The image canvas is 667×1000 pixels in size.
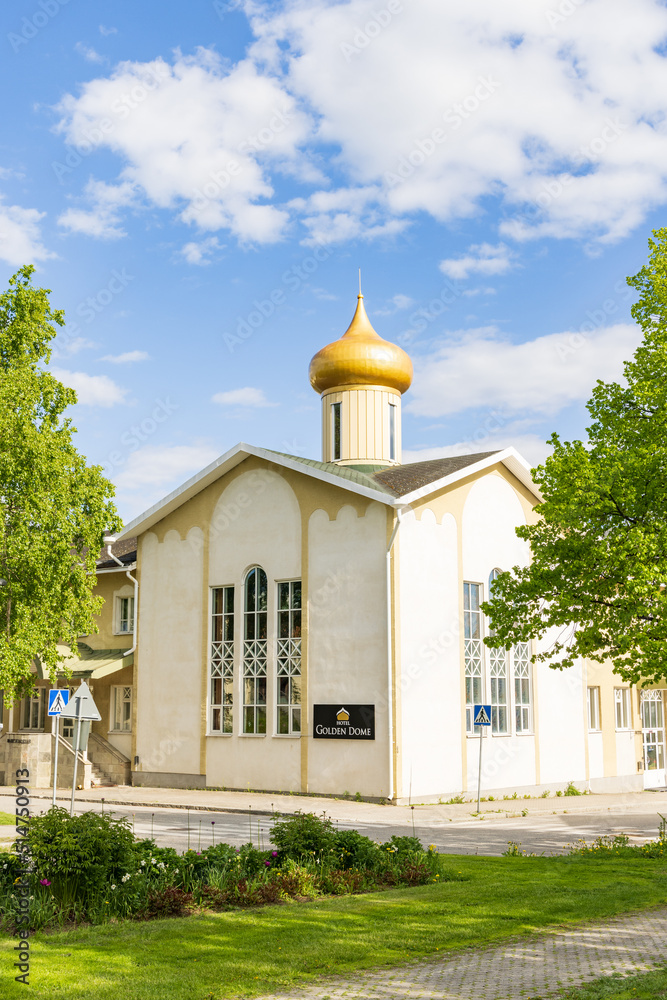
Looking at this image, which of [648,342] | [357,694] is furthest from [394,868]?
[357,694]

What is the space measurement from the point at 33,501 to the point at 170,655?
734 centimetres

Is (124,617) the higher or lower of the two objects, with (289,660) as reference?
higher

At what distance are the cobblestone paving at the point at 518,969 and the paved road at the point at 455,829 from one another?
6509 millimetres

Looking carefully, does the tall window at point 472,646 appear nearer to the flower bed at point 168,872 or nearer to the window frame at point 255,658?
the window frame at point 255,658

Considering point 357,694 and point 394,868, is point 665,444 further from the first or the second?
point 357,694

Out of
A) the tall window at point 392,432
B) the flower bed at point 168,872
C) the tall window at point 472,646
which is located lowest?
the flower bed at point 168,872

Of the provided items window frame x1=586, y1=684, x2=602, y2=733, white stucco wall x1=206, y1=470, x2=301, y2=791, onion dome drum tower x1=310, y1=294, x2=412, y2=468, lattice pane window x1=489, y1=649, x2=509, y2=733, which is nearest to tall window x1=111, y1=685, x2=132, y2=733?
white stucco wall x1=206, y1=470, x2=301, y2=791

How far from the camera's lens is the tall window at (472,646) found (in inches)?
1028

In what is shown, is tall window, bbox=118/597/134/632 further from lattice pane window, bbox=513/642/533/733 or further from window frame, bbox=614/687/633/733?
window frame, bbox=614/687/633/733

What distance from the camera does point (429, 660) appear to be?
981 inches

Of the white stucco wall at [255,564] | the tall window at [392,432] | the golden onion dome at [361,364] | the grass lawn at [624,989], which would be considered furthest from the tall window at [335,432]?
the grass lawn at [624,989]

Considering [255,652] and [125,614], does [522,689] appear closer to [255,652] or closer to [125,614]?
[255,652]

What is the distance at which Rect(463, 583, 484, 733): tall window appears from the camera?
2611 cm

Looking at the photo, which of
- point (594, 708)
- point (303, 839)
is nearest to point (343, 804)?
point (594, 708)
